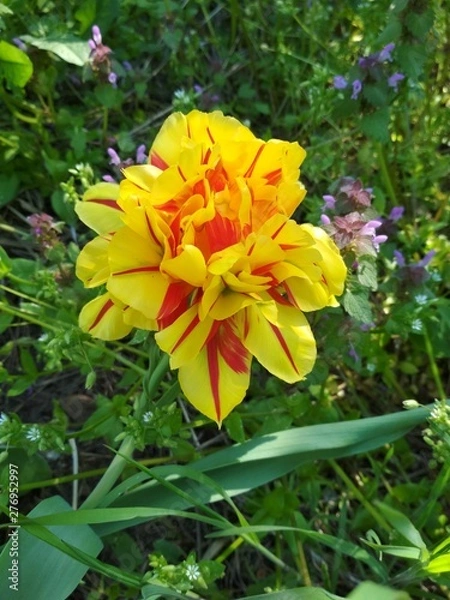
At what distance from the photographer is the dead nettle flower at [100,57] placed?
1.56 metres

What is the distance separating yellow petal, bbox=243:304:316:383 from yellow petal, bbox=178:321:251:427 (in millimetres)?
35

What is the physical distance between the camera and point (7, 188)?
1750mm

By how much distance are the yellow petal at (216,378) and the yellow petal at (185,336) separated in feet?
0.13

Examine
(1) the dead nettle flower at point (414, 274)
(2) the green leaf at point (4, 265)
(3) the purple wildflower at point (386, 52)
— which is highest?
(3) the purple wildflower at point (386, 52)

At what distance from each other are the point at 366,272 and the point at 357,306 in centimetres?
6

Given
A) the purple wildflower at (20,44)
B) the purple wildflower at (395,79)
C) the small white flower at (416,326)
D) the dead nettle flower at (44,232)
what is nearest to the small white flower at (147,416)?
the dead nettle flower at (44,232)

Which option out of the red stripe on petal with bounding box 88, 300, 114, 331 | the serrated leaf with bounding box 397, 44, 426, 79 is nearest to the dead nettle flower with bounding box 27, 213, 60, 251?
the red stripe on petal with bounding box 88, 300, 114, 331

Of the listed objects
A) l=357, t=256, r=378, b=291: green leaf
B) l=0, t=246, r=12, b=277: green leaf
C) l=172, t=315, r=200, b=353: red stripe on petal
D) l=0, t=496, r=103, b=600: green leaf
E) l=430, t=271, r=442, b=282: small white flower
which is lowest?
l=0, t=496, r=103, b=600: green leaf

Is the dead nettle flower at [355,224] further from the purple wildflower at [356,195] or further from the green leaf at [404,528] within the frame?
the green leaf at [404,528]

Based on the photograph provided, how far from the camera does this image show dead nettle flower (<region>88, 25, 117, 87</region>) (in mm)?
1557

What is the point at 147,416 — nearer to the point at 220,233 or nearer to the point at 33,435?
the point at 33,435

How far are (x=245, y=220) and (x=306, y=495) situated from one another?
857 mm

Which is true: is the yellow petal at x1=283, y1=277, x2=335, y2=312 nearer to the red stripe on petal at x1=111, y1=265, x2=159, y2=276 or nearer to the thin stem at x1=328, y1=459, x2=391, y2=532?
the red stripe on petal at x1=111, y1=265, x2=159, y2=276

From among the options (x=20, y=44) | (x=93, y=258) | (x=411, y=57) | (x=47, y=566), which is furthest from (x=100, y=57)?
(x=47, y=566)
